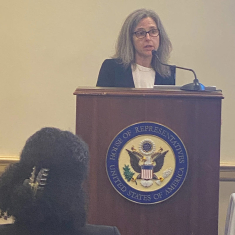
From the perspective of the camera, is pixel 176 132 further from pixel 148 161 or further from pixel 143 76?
pixel 143 76

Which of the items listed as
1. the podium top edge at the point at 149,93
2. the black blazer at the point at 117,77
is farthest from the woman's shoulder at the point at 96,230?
the black blazer at the point at 117,77

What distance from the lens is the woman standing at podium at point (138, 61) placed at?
198 cm

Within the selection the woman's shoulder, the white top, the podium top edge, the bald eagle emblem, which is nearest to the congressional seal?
the bald eagle emblem

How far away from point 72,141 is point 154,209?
578mm

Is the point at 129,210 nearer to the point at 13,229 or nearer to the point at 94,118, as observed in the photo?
the point at 94,118

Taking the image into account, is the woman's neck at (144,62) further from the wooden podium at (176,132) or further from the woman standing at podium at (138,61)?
the wooden podium at (176,132)

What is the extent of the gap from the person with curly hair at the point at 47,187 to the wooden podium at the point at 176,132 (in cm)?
44

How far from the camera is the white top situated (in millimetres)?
1973

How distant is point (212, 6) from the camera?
275 cm

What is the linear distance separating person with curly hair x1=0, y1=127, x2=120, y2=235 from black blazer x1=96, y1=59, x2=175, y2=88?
113cm

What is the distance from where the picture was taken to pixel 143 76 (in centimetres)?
199

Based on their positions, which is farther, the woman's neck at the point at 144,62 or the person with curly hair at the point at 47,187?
the woman's neck at the point at 144,62

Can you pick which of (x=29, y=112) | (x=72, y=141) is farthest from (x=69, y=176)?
(x=29, y=112)

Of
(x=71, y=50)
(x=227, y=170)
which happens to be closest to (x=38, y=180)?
(x=71, y=50)
